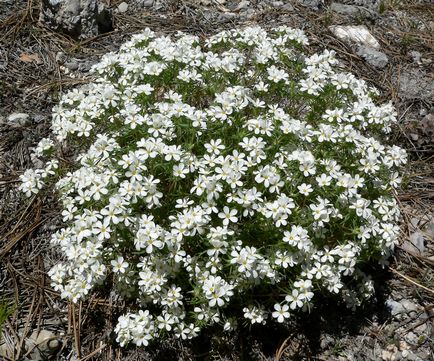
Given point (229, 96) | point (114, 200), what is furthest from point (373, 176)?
point (114, 200)

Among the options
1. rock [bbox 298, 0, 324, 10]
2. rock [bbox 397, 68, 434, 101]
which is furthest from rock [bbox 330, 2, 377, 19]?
rock [bbox 397, 68, 434, 101]

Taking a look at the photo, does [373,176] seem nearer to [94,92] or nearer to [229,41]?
[229,41]

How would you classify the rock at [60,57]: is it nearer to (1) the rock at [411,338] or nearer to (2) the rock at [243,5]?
(2) the rock at [243,5]

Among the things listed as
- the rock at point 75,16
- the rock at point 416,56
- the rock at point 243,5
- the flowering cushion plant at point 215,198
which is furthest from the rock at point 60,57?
the rock at point 416,56

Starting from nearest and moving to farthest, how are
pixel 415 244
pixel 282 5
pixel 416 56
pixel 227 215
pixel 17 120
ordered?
pixel 227 215, pixel 415 244, pixel 17 120, pixel 416 56, pixel 282 5

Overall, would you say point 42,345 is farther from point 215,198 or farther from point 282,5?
point 282,5

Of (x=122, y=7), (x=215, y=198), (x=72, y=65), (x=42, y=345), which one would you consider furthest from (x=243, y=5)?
(x=42, y=345)

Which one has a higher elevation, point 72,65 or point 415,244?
point 72,65
